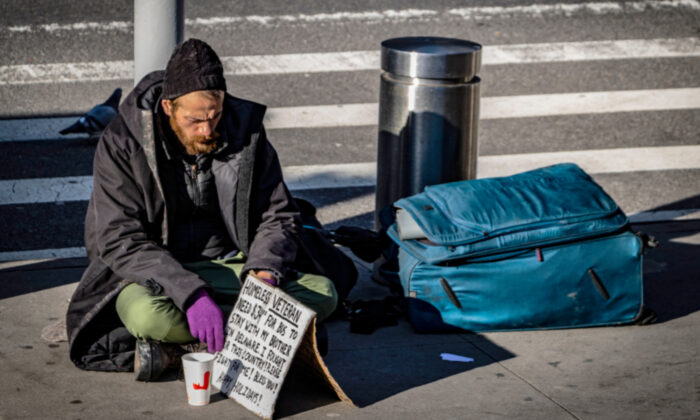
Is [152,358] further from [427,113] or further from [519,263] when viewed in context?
[427,113]

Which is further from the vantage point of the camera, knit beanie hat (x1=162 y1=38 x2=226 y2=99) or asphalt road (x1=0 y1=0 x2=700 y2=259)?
asphalt road (x1=0 y1=0 x2=700 y2=259)

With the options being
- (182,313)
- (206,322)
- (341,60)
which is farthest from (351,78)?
(206,322)

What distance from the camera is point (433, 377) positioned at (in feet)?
13.3

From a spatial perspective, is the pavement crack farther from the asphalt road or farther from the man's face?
the asphalt road

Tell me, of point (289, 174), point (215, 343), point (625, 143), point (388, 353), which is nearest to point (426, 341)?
point (388, 353)

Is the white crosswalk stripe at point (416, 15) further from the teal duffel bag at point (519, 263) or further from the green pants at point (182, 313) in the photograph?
the green pants at point (182, 313)

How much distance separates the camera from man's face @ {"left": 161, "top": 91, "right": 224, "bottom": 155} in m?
3.88

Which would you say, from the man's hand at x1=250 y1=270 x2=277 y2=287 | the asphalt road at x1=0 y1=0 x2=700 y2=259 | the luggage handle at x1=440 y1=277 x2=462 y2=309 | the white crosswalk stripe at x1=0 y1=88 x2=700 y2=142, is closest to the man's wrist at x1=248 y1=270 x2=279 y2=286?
the man's hand at x1=250 y1=270 x2=277 y2=287

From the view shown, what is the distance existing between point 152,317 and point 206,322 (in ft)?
0.75

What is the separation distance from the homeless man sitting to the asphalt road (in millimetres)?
1664

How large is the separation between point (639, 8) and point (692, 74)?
1.74 m

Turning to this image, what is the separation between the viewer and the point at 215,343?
3.73 m

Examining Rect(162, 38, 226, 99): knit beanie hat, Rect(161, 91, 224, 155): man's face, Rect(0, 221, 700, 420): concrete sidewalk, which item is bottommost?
Rect(0, 221, 700, 420): concrete sidewalk

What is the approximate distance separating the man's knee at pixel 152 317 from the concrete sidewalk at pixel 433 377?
0.70 ft
